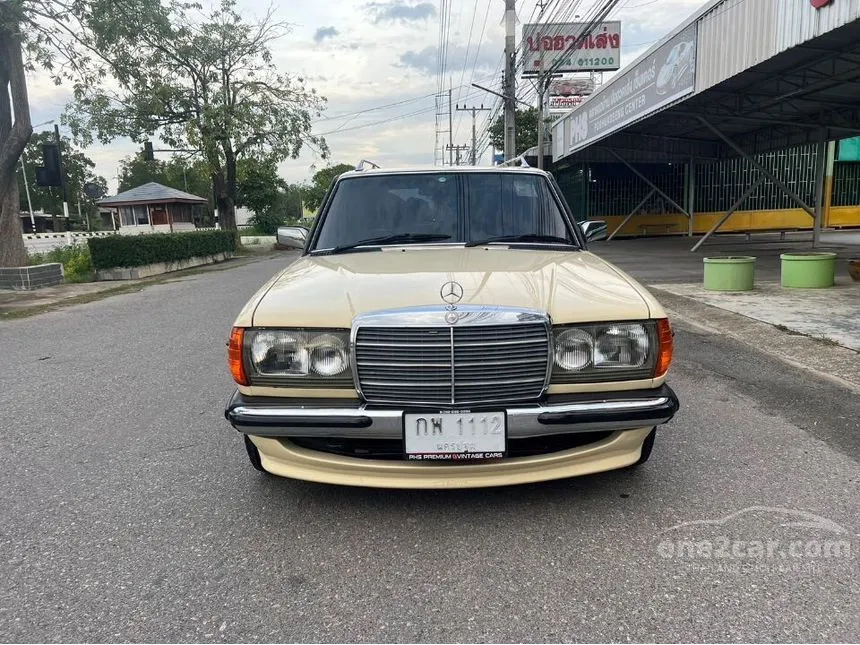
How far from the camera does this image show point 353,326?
259 cm

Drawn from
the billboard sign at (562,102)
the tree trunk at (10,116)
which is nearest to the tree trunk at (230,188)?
the tree trunk at (10,116)

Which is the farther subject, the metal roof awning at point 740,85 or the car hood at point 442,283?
the metal roof awning at point 740,85

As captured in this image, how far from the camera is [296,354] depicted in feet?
8.82

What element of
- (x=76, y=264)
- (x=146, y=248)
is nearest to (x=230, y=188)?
(x=146, y=248)

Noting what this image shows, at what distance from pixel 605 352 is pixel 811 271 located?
8545 mm

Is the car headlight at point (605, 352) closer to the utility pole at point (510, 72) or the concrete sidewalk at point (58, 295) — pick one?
the concrete sidewalk at point (58, 295)

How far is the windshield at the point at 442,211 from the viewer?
150 inches

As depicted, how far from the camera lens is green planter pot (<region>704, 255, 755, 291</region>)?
9.65 m

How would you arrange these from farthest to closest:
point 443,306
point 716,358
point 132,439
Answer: point 716,358, point 132,439, point 443,306

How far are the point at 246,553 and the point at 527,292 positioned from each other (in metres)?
1.62

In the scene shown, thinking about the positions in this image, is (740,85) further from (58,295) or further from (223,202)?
(223,202)

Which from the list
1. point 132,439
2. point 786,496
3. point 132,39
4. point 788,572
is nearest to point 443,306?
point 788,572

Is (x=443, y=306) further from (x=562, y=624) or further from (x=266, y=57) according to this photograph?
(x=266, y=57)

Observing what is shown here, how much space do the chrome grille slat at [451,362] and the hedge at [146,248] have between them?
53.7ft
